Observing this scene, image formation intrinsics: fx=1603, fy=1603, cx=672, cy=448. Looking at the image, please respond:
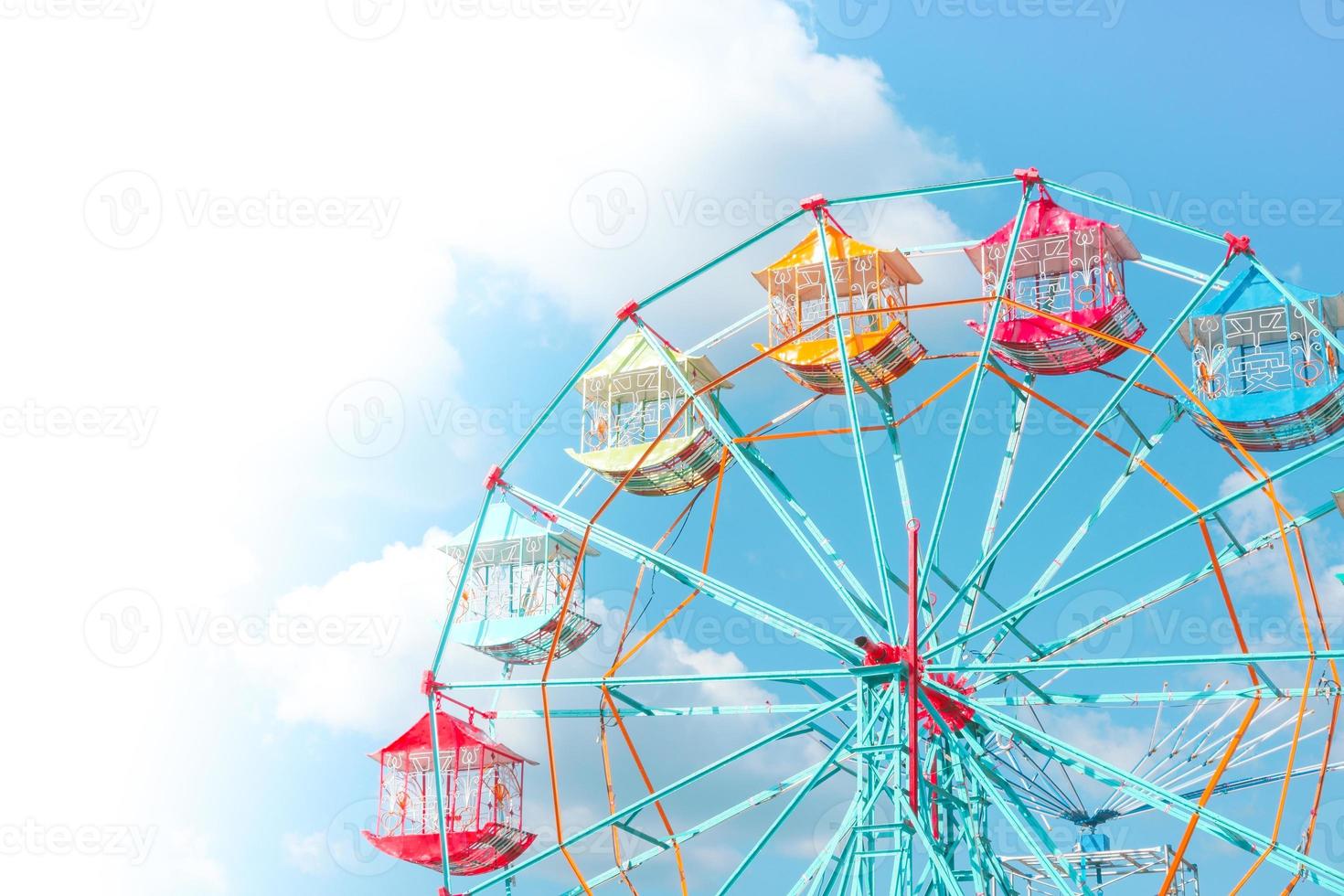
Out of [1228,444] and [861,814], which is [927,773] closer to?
[861,814]

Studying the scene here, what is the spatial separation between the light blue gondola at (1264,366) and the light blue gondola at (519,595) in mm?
13405

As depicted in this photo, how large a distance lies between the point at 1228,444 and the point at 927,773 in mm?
6969

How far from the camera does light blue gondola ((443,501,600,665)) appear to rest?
33.0 metres

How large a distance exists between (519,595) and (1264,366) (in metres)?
15.6

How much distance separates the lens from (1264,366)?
2611 centimetres

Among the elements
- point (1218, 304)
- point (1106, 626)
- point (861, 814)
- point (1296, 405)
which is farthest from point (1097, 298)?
point (861, 814)

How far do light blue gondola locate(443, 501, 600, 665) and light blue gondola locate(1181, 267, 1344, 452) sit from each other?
1341 centimetres

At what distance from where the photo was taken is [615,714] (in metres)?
25.8

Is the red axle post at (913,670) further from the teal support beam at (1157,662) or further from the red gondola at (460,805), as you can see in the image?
the red gondola at (460,805)

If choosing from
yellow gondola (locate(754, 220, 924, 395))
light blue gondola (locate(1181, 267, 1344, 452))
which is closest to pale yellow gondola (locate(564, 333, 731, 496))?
yellow gondola (locate(754, 220, 924, 395))

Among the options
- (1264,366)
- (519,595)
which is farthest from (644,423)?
(1264,366)

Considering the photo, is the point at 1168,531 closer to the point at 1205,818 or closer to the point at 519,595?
the point at 1205,818

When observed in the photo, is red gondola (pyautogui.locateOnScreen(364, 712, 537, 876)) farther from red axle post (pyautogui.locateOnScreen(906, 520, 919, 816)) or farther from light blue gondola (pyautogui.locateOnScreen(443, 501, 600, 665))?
red axle post (pyautogui.locateOnScreen(906, 520, 919, 816))

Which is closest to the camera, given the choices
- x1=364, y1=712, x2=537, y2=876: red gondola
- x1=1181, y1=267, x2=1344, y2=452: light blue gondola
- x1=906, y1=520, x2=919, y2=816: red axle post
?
x1=906, y1=520, x2=919, y2=816: red axle post
